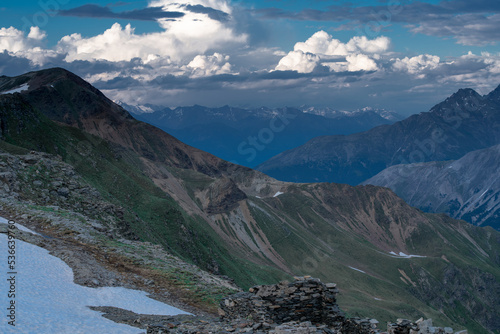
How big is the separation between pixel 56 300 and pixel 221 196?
168 m

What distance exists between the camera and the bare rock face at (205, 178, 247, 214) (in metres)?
185

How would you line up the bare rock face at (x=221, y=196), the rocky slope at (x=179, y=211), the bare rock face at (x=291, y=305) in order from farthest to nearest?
the bare rock face at (x=221, y=196)
the rocky slope at (x=179, y=211)
the bare rock face at (x=291, y=305)

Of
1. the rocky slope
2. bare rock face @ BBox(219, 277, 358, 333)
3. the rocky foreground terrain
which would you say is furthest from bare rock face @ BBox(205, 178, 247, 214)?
bare rock face @ BBox(219, 277, 358, 333)

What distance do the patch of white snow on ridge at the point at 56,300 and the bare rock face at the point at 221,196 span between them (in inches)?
6225

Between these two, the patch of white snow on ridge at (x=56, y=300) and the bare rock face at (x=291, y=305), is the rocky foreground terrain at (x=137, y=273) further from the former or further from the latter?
the patch of white snow on ridge at (x=56, y=300)

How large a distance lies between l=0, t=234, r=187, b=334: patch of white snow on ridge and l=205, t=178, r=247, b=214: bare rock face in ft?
519

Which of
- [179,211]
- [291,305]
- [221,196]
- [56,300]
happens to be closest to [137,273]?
[56,300]

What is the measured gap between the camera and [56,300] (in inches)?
803

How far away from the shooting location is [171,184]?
172875 mm

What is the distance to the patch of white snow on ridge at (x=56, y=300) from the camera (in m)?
17.4

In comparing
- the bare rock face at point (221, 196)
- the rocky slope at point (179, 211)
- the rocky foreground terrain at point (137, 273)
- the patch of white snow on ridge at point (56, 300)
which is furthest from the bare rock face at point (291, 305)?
the bare rock face at point (221, 196)

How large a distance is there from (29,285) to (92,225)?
17.4m

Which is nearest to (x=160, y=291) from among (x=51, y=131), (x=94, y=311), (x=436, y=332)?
(x=94, y=311)

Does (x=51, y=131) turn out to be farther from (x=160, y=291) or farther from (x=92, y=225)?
(x=160, y=291)
